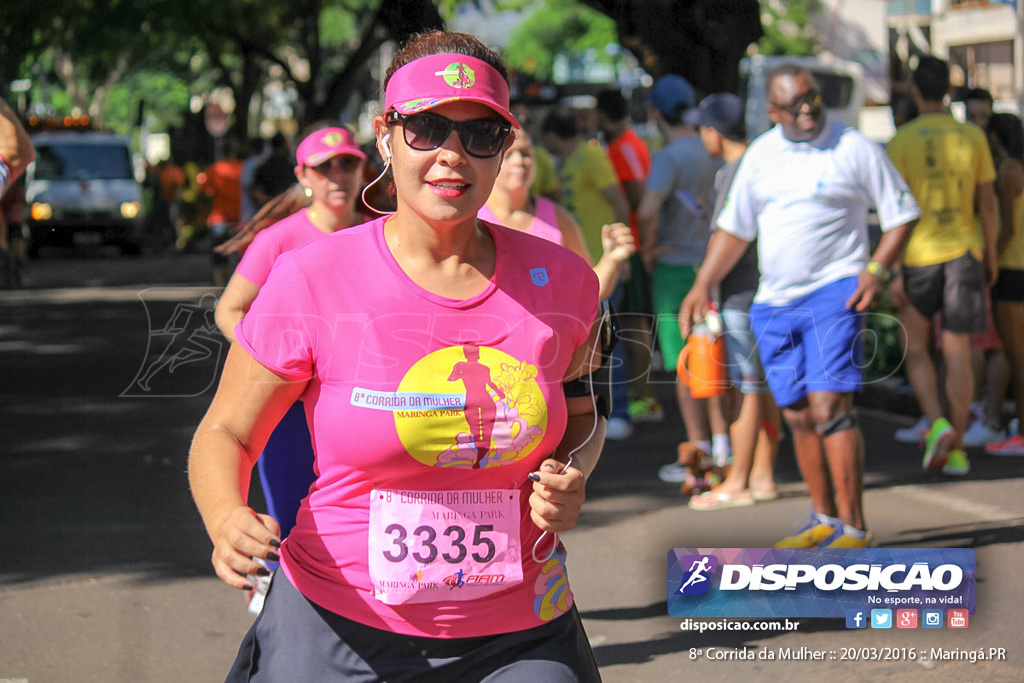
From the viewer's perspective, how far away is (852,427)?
19.7 ft

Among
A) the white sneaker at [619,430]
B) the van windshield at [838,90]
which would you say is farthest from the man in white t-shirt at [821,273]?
the van windshield at [838,90]

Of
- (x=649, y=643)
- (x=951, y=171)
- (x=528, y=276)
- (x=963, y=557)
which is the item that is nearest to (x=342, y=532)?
(x=528, y=276)

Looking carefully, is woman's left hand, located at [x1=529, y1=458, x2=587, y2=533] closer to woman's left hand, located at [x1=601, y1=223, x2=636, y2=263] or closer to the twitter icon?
woman's left hand, located at [x1=601, y1=223, x2=636, y2=263]

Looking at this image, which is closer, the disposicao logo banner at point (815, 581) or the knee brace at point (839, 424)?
the disposicao logo banner at point (815, 581)

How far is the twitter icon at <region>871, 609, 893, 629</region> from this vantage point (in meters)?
5.17

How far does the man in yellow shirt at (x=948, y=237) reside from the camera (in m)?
7.86

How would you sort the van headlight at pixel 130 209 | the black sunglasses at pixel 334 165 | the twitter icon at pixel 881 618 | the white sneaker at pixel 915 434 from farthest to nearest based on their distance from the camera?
the van headlight at pixel 130 209 < the white sneaker at pixel 915 434 < the black sunglasses at pixel 334 165 < the twitter icon at pixel 881 618

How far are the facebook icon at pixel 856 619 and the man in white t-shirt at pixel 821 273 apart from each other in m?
0.70

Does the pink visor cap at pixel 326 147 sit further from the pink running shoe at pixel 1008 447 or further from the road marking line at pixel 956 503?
the pink running shoe at pixel 1008 447

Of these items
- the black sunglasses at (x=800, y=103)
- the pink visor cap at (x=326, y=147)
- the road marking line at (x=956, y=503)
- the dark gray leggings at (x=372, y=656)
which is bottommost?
the road marking line at (x=956, y=503)

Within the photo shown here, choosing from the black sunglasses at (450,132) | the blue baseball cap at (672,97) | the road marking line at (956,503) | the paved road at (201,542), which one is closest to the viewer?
the black sunglasses at (450,132)

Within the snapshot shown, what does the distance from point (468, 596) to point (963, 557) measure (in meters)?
3.02

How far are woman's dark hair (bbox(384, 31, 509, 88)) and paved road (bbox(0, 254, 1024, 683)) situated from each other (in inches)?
88.5

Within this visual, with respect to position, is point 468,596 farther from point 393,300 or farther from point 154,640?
point 154,640
